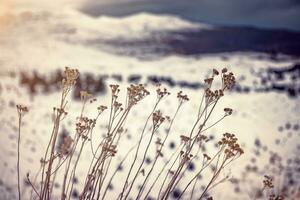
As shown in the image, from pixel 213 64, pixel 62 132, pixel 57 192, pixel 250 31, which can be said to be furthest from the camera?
pixel 250 31

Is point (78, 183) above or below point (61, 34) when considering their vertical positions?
below

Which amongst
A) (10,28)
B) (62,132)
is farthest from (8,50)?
(62,132)

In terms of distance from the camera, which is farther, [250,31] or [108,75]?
[250,31]

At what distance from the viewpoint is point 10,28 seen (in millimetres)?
12500

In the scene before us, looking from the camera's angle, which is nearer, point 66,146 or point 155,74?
point 66,146

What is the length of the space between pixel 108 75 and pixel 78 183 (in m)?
6.41

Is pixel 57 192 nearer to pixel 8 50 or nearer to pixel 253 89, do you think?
pixel 253 89

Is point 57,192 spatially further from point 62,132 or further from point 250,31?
point 250,31

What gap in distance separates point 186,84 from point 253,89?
118cm

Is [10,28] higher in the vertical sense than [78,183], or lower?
higher

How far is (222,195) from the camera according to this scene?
14.9 feet

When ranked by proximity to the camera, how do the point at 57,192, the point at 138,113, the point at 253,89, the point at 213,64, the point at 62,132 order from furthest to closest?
1. the point at 213,64
2. the point at 253,89
3. the point at 138,113
4. the point at 62,132
5. the point at 57,192

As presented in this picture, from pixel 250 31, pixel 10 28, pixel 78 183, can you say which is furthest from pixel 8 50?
pixel 78 183

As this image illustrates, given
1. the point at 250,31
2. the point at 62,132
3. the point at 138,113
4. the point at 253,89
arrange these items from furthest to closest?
the point at 250,31, the point at 253,89, the point at 138,113, the point at 62,132
